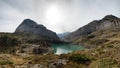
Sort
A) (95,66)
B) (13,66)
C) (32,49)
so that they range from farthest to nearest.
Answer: (32,49) < (13,66) < (95,66)

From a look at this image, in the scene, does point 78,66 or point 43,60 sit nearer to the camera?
point 78,66

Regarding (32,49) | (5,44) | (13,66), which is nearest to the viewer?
(13,66)

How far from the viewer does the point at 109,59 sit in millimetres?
28875

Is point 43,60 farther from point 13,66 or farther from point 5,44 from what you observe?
point 5,44

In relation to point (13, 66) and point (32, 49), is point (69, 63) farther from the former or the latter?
point (32, 49)

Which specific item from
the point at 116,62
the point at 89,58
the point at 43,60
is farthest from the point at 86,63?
the point at 43,60

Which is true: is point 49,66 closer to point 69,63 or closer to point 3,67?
point 69,63

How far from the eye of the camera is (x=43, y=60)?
3055 cm

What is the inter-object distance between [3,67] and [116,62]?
1535 centimetres

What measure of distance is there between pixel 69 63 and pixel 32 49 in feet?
278

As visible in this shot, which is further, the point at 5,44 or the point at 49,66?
the point at 5,44

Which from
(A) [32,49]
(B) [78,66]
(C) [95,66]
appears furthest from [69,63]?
(A) [32,49]

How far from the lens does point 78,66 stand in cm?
2788

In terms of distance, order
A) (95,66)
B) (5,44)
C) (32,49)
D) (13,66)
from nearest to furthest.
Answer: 1. (95,66)
2. (13,66)
3. (32,49)
4. (5,44)
